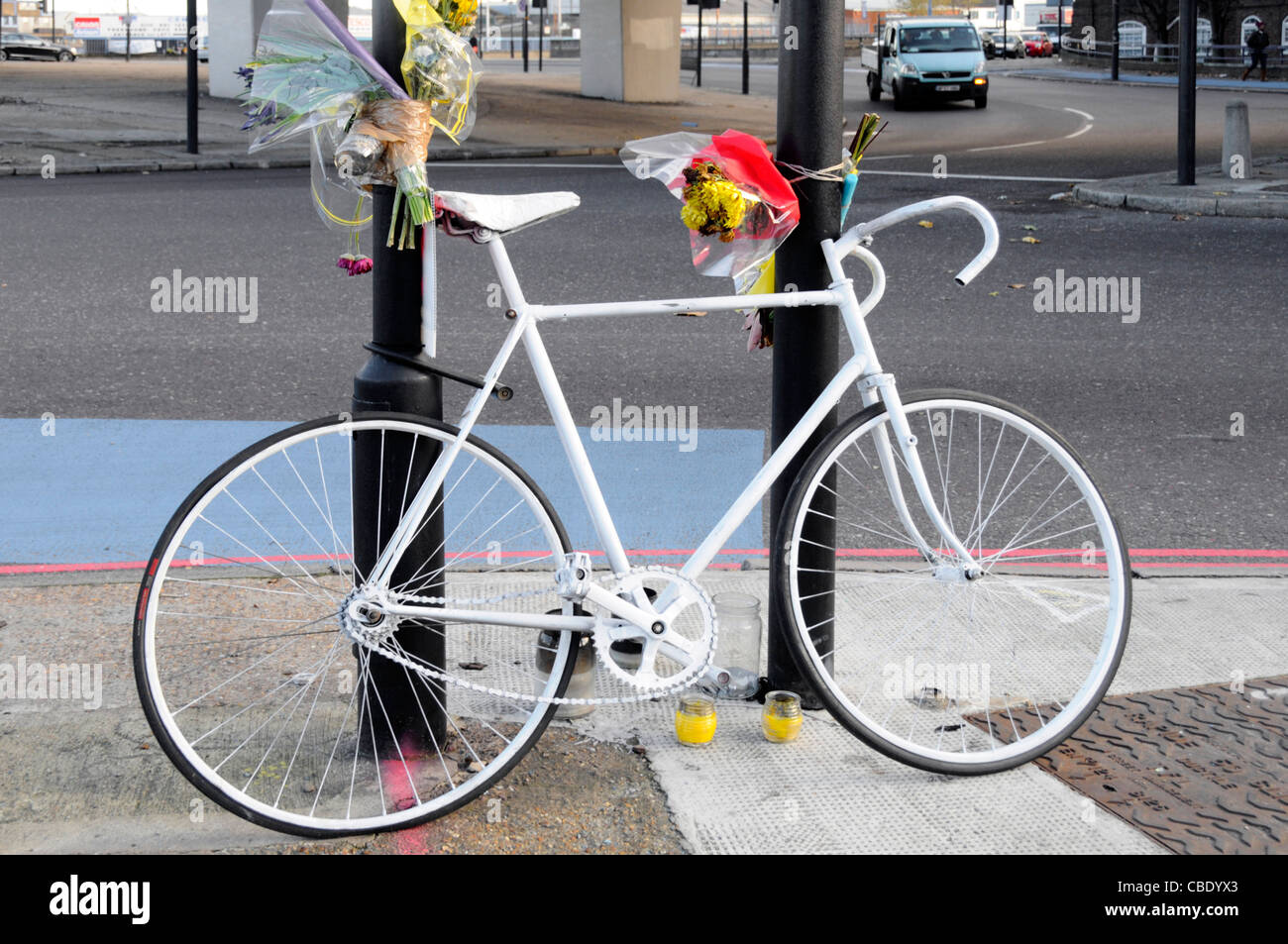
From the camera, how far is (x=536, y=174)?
52.6 feet

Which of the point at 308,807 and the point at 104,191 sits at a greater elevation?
the point at 104,191

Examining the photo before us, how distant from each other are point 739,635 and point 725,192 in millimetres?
1229

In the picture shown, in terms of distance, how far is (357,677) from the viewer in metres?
3.58

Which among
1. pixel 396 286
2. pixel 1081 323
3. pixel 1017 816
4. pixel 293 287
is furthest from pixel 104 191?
pixel 1017 816

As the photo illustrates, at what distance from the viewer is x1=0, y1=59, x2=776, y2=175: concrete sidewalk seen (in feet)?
56.7

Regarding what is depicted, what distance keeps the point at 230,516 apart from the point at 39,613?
3.54 ft

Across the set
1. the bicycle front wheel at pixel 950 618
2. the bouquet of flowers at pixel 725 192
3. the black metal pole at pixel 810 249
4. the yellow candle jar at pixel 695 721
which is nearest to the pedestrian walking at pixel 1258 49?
the bicycle front wheel at pixel 950 618

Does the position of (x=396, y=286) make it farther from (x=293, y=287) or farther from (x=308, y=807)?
(x=293, y=287)

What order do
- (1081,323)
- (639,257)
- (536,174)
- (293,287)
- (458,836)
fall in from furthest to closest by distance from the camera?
(536,174)
(639,257)
(293,287)
(1081,323)
(458,836)

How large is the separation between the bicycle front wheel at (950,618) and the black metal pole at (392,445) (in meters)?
0.84
